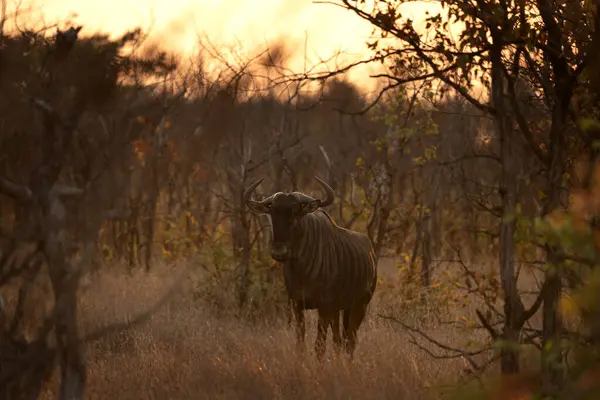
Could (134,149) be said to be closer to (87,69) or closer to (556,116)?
(87,69)

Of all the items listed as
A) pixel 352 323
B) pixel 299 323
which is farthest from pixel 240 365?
pixel 352 323

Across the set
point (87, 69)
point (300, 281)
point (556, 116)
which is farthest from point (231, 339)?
point (556, 116)

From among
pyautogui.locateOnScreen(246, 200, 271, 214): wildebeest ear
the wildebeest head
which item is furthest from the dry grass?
pyautogui.locateOnScreen(246, 200, 271, 214): wildebeest ear

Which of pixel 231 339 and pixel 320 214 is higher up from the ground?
pixel 320 214

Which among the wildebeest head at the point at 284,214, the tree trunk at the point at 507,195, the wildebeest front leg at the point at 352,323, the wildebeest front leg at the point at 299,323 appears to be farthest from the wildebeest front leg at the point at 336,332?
the tree trunk at the point at 507,195

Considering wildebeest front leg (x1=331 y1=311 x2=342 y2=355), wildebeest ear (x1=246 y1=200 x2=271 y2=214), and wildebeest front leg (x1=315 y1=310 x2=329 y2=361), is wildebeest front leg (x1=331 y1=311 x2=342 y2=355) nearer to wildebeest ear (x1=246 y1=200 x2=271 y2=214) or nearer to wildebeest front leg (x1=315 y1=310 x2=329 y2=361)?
wildebeest front leg (x1=315 y1=310 x2=329 y2=361)

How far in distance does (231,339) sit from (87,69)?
2.93 meters

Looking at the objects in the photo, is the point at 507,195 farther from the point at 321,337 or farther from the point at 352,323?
the point at 352,323

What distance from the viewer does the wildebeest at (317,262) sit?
7.50 metres

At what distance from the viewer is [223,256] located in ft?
35.9

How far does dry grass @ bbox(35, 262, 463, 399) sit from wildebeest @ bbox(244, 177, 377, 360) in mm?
287

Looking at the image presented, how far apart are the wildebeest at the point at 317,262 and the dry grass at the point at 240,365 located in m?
0.29

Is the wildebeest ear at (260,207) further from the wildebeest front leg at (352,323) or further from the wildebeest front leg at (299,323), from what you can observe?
the wildebeest front leg at (352,323)

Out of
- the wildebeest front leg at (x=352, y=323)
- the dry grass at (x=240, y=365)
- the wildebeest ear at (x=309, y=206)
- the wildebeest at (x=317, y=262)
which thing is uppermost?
the wildebeest ear at (x=309, y=206)
